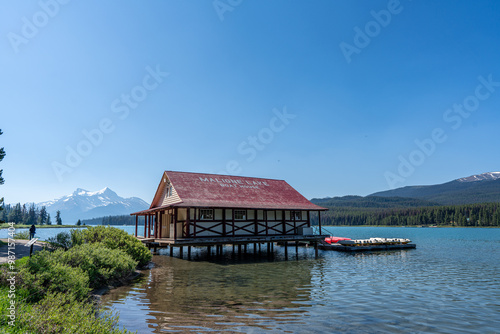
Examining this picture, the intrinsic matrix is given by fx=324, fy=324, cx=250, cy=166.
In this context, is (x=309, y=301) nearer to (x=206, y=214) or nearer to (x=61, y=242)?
(x=61, y=242)

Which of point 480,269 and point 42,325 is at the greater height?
point 42,325

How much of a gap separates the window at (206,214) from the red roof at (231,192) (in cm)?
99

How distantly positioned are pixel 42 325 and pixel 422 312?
11087 millimetres

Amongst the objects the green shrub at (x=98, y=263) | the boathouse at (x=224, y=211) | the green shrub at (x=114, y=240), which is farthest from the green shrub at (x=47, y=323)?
the boathouse at (x=224, y=211)

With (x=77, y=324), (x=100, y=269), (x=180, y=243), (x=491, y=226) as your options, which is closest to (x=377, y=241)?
(x=180, y=243)

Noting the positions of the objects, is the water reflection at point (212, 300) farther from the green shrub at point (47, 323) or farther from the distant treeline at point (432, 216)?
the distant treeline at point (432, 216)

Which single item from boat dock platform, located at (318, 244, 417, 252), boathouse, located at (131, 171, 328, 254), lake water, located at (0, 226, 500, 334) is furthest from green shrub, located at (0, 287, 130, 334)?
boat dock platform, located at (318, 244, 417, 252)

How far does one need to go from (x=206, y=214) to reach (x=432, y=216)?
145 meters

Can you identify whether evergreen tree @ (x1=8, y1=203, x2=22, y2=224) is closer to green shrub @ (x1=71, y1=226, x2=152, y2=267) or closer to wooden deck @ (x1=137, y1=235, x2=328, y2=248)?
wooden deck @ (x1=137, y1=235, x2=328, y2=248)

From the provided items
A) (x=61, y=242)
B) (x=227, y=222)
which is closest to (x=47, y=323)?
(x=61, y=242)

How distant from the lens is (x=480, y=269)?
21.2 meters

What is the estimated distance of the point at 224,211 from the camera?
2680cm

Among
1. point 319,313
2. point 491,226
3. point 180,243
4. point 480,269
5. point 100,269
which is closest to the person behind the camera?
point 319,313

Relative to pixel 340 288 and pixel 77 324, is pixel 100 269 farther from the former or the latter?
pixel 340 288
